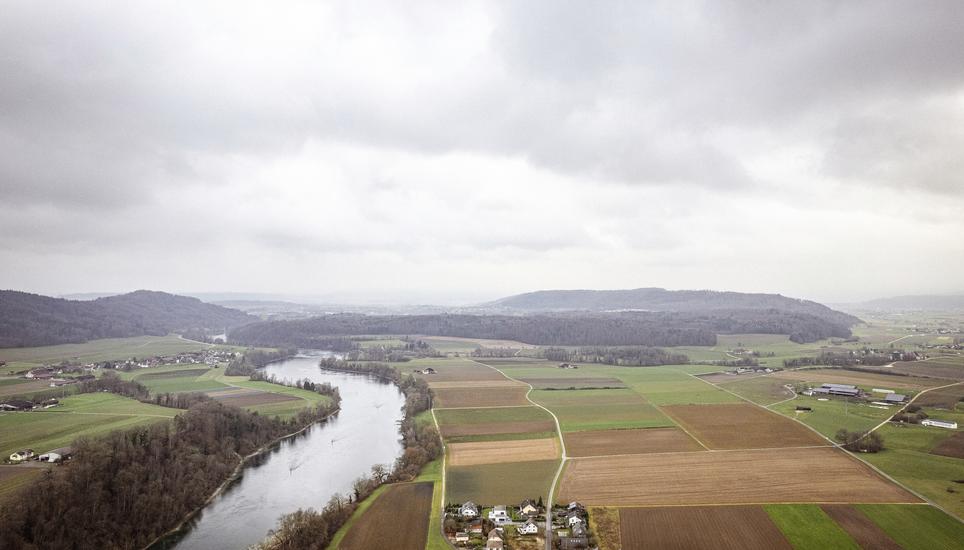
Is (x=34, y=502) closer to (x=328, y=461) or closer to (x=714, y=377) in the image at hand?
(x=328, y=461)

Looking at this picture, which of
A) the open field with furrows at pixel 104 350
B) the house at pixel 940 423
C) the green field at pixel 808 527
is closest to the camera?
the green field at pixel 808 527

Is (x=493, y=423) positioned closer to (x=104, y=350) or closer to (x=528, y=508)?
(x=528, y=508)

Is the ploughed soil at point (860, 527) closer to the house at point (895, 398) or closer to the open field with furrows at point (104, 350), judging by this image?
the house at point (895, 398)

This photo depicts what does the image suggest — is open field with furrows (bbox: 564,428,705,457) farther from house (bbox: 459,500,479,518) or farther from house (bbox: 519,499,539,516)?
house (bbox: 459,500,479,518)

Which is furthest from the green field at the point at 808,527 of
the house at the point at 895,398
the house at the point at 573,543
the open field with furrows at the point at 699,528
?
the house at the point at 895,398

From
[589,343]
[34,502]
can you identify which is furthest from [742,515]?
[589,343]
